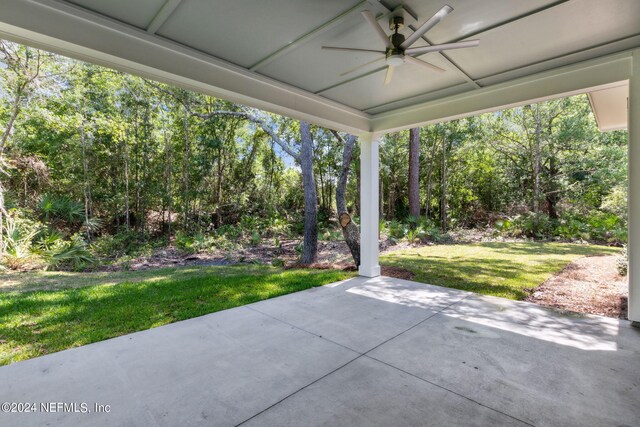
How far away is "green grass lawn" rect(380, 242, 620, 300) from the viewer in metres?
4.58

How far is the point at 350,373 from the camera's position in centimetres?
216

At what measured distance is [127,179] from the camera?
9250 millimetres

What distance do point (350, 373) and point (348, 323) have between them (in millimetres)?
943

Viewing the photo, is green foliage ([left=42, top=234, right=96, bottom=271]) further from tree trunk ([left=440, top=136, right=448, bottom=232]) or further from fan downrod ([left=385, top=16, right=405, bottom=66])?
tree trunk ([left=440, top=136, right=448, bottom=232])

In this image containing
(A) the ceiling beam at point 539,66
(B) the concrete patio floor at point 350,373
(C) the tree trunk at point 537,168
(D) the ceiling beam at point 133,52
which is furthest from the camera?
(C) the tree trunk at point 537,168

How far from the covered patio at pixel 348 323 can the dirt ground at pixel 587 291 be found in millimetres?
431

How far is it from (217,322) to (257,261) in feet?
14.4

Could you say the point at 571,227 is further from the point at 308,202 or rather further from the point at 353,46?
the point at 353,46

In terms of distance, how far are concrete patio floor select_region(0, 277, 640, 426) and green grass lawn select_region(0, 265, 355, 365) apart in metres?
0.29

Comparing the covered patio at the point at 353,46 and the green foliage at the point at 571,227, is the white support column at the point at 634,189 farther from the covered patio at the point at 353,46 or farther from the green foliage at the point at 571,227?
the green foliage at the point at 571,227

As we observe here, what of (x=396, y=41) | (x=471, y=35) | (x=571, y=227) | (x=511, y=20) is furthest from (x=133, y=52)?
(x=571, y=227)

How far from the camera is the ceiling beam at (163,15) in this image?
7.04ft

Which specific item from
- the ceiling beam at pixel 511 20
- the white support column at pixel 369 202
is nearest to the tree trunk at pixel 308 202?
the white support column at pixel 369 202

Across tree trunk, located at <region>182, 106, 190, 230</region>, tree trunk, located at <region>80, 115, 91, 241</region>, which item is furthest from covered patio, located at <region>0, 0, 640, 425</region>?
tree trunk, located at <region>182, 106, 190, 230</region>
